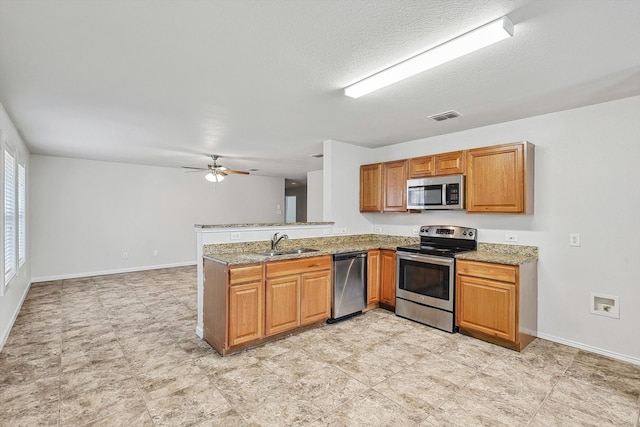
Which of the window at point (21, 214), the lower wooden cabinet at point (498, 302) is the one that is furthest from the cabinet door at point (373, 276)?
the window at point (21, 214)

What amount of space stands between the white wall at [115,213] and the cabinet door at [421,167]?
5429 millimetres

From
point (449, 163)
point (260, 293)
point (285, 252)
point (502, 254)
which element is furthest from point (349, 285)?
point (449, 163)

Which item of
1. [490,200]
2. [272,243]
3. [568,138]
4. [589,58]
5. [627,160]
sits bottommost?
[272,243]

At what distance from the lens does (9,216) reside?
364cm

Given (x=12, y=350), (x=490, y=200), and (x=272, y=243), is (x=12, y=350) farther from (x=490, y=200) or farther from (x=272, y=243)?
(x=490, y=200)

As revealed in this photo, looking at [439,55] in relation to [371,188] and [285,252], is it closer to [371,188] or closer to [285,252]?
[285,252]

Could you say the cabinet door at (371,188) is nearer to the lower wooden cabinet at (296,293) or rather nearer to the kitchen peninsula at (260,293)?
the kitchen peninsula at (260,293)

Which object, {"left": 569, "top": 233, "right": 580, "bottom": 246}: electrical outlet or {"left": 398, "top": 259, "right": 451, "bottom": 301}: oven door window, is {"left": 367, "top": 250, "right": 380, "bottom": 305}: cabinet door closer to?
{"left": 398, "top": 259, "right": 451, "bottom": 301}: oven door window

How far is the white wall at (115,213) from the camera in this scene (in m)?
5.95

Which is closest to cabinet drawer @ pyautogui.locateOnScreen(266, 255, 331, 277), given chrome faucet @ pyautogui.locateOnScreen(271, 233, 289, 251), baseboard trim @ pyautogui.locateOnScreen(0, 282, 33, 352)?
chrome faucet @ pyautogui.locateOnScreen(271, 233, 289, 251)

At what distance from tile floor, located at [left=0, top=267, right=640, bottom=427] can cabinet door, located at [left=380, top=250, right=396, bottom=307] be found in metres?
0.50

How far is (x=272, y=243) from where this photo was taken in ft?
12.5

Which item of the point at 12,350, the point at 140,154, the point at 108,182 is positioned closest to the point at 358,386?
the point at 12,350

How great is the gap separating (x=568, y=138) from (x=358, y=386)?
3175mm
